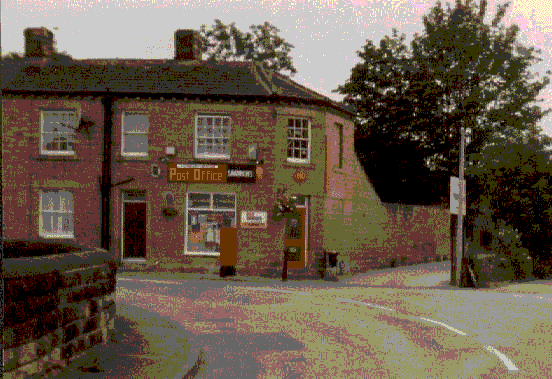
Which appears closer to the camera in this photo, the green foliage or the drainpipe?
the drainpipe

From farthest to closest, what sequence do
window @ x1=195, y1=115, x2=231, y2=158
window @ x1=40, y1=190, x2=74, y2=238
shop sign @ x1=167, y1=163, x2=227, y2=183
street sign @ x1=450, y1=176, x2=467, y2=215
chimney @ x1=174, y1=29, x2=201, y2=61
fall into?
chimney @ x1=174, y1=29, x2=201, y2=61 → window @ x1=40, y1=190, x2=74, y2=238 → window @ x1=195, y1=115, x2=231, y2=158 → shop sign @ x1=167, y1=163, x2=227, y2=183 → street sign @ x1=450, y1=176, x2=467, y2=215

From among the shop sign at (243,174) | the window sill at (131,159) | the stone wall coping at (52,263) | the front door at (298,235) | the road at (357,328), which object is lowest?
the road at (357,328)

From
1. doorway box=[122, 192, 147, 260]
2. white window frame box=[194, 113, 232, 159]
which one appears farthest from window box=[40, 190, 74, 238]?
white window frame box=[194, 113, 232, 159]

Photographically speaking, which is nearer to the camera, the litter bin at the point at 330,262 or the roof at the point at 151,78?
the litter bin at the point at 330,262

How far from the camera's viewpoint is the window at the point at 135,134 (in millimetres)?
24188

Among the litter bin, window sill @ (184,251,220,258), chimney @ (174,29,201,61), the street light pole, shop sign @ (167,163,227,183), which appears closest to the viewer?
the street light pole

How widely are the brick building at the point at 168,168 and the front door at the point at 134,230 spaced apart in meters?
0.04

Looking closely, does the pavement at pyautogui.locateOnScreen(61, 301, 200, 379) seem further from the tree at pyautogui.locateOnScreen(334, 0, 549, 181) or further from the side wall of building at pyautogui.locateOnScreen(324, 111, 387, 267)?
the tree at pyautogui.locateOnScreen(334, 0, 549, 181)

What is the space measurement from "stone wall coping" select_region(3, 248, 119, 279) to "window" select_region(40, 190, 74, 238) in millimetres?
16552

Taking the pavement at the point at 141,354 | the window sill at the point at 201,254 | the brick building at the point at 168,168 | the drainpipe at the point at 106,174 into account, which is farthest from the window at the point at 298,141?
the pavement at the point at 141,354

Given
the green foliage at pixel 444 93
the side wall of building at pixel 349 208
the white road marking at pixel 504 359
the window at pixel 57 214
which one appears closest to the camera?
the white road marking at pixel 504 359

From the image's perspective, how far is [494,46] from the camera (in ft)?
109

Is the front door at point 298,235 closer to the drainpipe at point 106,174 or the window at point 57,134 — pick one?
the drainpipe at point 106,174

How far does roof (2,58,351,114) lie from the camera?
2413 cm
